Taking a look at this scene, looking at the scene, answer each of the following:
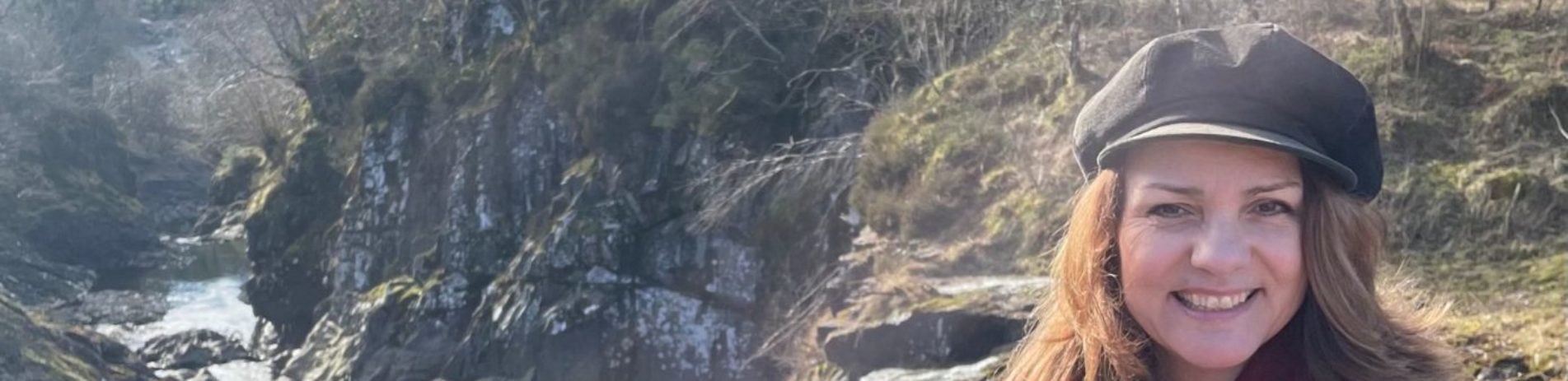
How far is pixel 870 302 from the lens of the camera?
11070 millimetres

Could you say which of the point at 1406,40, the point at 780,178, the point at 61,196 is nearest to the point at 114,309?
the point at 61,196

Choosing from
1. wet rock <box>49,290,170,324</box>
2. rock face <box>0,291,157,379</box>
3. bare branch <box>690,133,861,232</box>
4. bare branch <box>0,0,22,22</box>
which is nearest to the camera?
bare branch <box>690,133,861,232</box>

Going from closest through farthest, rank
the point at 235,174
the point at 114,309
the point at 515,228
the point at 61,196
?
the point at 515,228 < the point at 114,309 < the point at 235,174 < the point at 61,196

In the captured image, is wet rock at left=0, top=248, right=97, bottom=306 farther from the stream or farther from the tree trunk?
the tree trunk

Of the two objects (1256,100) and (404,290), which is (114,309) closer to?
(404,290)

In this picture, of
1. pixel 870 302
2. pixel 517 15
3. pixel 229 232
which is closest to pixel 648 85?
pixel 517 15

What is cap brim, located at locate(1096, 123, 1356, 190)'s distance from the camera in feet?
7.11

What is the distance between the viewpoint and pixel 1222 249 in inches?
89.3

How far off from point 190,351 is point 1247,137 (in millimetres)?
26724

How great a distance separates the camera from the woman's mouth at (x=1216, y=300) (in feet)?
7.57

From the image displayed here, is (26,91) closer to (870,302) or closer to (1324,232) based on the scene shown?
(870,302)

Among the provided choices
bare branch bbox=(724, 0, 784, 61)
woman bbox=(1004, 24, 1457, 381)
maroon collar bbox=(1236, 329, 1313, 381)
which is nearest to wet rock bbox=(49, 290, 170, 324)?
bare branch bbox=(724, 0, 784, 61)

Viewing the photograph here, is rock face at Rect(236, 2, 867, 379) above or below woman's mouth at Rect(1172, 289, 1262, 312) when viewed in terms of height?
below

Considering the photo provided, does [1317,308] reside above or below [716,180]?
above
